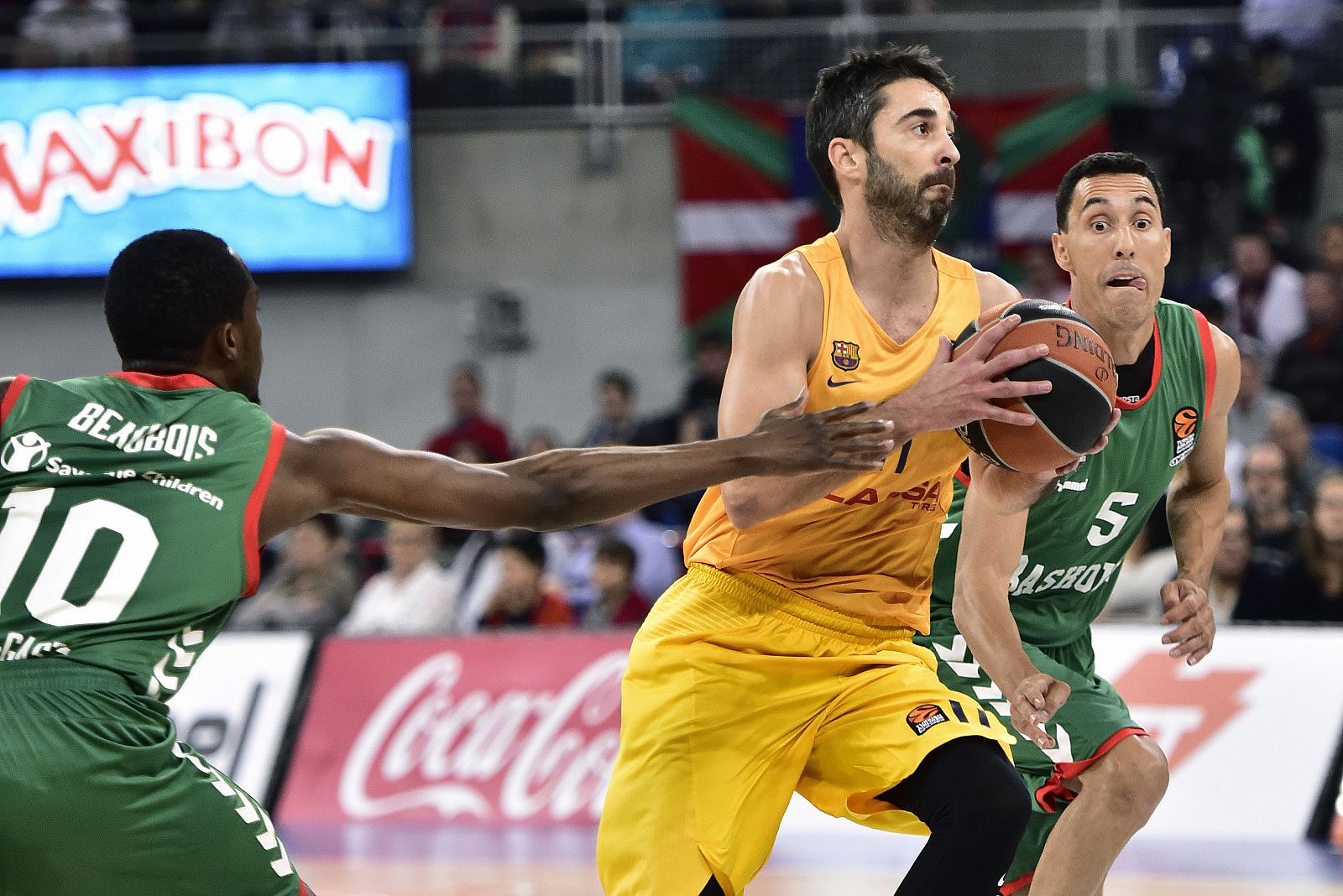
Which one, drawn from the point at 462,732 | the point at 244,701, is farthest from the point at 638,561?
the point at 244,701

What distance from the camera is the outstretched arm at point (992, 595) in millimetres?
4555

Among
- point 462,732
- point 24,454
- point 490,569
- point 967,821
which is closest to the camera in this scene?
point 24,454

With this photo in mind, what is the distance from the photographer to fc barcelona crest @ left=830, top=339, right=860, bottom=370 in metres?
4.35

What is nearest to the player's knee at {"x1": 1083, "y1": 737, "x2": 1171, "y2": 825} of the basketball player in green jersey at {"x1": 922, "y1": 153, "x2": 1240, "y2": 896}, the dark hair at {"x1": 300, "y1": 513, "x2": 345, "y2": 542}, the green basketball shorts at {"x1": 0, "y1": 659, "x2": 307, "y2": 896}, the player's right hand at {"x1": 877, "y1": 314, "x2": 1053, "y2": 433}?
the basketball player in green jersey at {"x1": 922, "y1": 153, "x2": 1240, "y2": 896}

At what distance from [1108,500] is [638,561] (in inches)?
223

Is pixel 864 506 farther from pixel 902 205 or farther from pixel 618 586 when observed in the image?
pixel 618 586

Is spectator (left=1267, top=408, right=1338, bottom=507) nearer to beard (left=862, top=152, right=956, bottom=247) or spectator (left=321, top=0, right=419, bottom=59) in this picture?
beard (left=862, top=152, right=956, bottom=247)

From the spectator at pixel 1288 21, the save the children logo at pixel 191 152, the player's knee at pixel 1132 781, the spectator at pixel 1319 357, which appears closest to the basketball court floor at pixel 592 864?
the player's knee at pixel 1132 781

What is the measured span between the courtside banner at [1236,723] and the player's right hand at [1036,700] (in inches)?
174

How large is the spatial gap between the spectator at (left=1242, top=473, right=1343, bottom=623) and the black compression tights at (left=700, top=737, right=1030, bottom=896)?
5236 mm

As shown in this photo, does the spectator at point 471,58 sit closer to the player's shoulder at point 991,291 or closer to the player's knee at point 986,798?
the player's shoulder at point 991,291

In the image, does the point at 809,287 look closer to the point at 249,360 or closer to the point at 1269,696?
the point at 249,360

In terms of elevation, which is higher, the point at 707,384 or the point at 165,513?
the point at 165,513

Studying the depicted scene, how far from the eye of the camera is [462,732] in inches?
368
